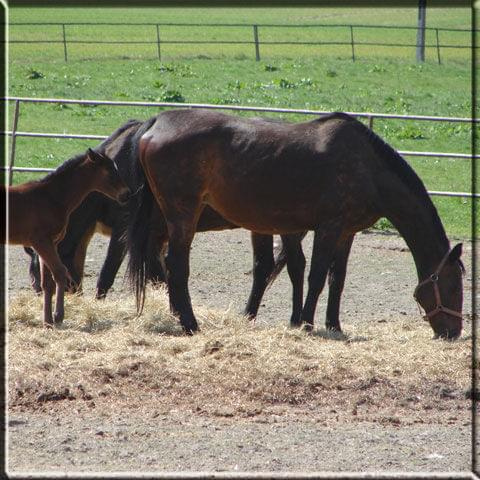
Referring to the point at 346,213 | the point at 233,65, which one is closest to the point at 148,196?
the point at 346,213

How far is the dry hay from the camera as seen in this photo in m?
6.13

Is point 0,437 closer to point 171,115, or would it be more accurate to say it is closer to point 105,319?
point 105,319

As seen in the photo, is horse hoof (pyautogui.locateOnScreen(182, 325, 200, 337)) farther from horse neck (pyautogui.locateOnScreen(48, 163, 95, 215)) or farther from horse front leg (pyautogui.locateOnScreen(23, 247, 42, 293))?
horse front leg (pyautogui.locateOnScreen(23, 247, 42, 293))

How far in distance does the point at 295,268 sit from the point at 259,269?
377mm

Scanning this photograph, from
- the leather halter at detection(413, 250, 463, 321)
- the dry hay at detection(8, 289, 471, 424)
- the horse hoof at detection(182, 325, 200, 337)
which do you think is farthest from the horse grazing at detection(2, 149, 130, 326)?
the leather halter at detection(413, 250, 463, 321)

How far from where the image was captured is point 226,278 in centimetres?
1021

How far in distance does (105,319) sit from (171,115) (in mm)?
1748

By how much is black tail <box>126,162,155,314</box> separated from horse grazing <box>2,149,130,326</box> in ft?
0.63

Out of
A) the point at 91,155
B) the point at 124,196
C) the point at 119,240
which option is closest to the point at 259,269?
the point at 119,240

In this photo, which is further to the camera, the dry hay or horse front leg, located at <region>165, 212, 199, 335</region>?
horse front leg, located at <region>165, 212, 199, 335</region>

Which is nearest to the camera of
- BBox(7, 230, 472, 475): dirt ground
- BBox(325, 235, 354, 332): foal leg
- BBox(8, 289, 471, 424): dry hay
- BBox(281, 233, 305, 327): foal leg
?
BBox(7, 230, 472, 475): dirt ground

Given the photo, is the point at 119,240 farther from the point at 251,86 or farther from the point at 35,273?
the point at 251,86

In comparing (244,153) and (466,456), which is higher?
(244,153)

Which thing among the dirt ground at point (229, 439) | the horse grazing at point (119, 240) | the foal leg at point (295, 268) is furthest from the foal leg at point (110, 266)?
the dirt ground at point (229, 439)
